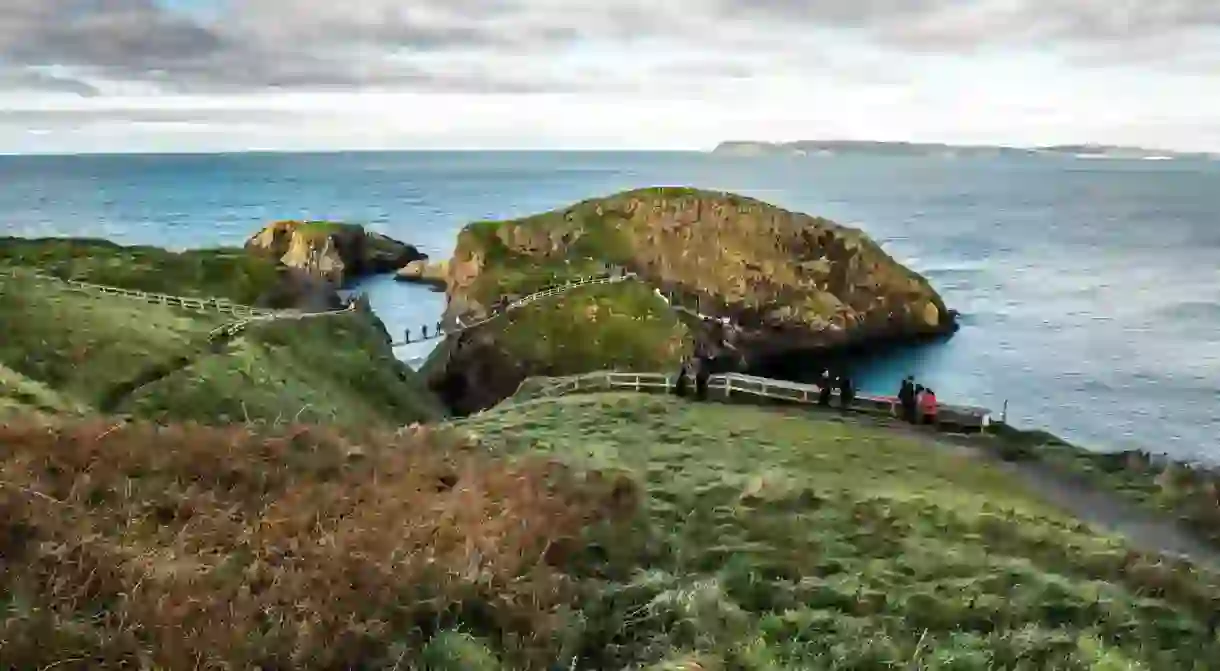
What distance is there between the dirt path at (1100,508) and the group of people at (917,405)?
2.64 ft

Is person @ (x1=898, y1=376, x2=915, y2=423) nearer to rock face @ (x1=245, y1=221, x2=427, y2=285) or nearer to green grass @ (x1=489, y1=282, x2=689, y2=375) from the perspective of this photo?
green grass @ (x1=489, y1=282, x2=689, y2=375)

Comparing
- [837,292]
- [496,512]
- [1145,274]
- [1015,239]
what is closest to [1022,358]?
[837,292]

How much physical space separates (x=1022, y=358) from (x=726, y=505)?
6311 cm

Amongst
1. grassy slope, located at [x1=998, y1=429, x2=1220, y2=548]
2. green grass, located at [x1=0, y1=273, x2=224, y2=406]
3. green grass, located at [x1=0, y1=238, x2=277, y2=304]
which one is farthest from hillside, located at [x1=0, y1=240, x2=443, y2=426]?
grassy slope, located at [x1=998, y1=429, x2=1220, y2=548]

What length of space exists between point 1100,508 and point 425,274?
95.1 meters

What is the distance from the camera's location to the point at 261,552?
9.95 meters

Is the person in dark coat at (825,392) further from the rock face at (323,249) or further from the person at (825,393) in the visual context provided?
the rock face at (323,249)

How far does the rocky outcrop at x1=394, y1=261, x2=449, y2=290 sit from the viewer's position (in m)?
107

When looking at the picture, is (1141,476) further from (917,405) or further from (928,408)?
(917,405)

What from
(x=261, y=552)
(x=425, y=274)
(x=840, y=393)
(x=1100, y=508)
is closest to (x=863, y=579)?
(x=261, y=552)

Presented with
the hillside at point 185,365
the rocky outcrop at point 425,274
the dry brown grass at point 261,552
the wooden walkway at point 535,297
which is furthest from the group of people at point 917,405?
the rocky outcrop at point 425,274

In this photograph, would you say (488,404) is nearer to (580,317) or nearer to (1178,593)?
(580,317)

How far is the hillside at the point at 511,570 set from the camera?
8.38 meters

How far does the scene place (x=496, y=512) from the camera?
1233 centimetres
